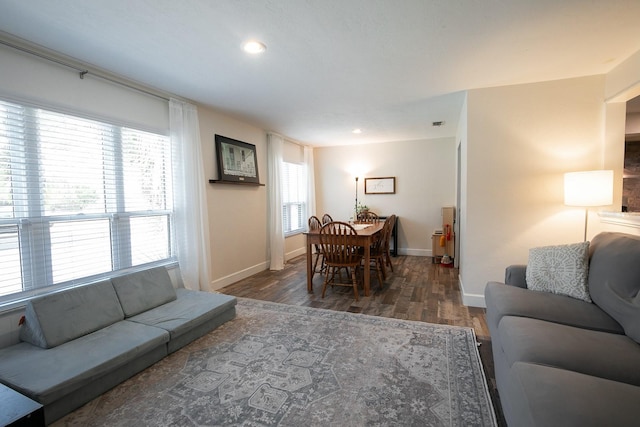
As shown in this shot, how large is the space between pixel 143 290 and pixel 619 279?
11.6 ft

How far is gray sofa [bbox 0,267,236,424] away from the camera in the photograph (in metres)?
1.59

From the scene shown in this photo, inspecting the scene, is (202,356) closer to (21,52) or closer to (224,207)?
(224,207)

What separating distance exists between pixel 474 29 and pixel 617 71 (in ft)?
5.34

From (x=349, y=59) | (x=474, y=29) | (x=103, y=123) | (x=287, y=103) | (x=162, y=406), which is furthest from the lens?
(x=287, y=103)

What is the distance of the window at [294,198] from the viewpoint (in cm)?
553

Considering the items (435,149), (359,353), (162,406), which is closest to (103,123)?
(162,406)

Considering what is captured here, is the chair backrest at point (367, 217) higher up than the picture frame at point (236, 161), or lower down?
lower down

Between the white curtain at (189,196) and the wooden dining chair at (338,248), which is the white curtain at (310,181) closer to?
the wooden dining chair at (338,248)

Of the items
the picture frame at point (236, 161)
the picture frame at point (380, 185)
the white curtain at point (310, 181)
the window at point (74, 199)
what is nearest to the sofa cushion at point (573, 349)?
the window at point (74, 199)

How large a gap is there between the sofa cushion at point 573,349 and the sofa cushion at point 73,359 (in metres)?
2.28

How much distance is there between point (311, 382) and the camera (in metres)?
1.86

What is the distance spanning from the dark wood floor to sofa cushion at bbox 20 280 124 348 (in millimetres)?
1499

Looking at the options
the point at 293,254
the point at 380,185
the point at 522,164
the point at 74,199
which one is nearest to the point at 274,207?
the point at 293,254

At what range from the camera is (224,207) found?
395 cm
